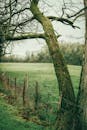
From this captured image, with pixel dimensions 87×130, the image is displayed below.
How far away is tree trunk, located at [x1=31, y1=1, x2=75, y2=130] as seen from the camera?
1347 centimetres

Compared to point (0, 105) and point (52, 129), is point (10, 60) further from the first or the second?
point (52, 129)

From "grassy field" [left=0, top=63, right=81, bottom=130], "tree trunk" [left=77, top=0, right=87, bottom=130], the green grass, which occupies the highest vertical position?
"tree trunk" [left=77, top=0, right=87, bottom=130]

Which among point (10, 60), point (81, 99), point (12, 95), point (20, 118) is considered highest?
point (81, 99)

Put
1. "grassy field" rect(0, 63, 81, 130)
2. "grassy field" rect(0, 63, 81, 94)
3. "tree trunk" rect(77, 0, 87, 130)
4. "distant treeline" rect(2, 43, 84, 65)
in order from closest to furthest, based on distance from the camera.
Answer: "tree trunk" rect(77, 0, 87, 130)
"grassy field" rect(0, 63, 81, 130)
"grassy field" rect(0, 63, 81, 94)
"distant treeline" rect(2, 43, 84, 65)

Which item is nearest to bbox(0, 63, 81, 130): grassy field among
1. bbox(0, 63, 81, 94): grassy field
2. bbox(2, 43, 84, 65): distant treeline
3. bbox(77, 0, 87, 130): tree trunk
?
bbox(0, 63, 81, 94): grassy field

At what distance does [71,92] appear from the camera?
1381 cm

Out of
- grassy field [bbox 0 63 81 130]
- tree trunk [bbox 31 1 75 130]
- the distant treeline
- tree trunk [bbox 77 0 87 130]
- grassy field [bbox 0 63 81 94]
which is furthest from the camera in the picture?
the distant treeline

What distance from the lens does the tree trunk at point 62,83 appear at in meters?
13.5

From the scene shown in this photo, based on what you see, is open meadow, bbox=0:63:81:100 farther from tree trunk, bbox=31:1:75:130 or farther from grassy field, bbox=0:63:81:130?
tree trunk, bbox=31:1:75:130

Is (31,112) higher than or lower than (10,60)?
higher

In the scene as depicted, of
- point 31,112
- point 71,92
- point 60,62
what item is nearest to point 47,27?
point 60,62

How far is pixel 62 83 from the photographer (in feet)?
45.2

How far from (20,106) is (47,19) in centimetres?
629

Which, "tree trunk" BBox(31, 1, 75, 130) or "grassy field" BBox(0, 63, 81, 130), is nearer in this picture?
"tree trunk" BBox(31, 1, 75, 130)
